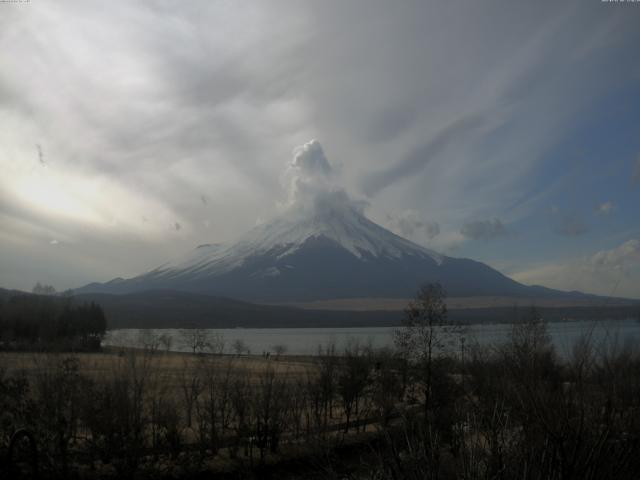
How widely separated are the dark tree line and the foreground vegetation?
4693 cm

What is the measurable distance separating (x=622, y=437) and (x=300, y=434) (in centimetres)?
2096

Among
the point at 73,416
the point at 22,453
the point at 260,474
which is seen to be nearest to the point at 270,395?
the point at 260,474

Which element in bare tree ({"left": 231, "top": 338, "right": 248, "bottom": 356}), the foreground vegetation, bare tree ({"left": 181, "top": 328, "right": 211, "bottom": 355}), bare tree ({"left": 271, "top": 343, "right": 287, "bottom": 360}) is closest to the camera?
the foreground vegetation

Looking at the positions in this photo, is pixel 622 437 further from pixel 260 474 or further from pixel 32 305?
pixel 32 305

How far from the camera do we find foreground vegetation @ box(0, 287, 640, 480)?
5371 millimetres

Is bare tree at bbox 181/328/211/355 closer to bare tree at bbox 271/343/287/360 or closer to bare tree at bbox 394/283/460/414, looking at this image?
bare tree at bbox 271/343/287/360

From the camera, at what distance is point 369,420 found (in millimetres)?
30484

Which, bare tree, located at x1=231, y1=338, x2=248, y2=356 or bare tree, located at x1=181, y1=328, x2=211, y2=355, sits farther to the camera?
bare tree, located at x1=181, y1=328, x2=211, y2=355

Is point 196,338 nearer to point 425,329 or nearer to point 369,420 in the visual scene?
point 369,420

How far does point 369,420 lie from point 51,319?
62.5m

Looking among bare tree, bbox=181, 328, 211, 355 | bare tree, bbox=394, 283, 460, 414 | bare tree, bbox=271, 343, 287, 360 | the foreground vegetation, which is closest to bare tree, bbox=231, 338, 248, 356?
bare tree, bbox=271, 343, 287, 360

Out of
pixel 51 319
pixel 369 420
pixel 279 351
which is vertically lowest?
pixel 279 351

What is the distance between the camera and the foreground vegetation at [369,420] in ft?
17.6

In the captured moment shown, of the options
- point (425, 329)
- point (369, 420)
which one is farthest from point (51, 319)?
point (425, 329)
